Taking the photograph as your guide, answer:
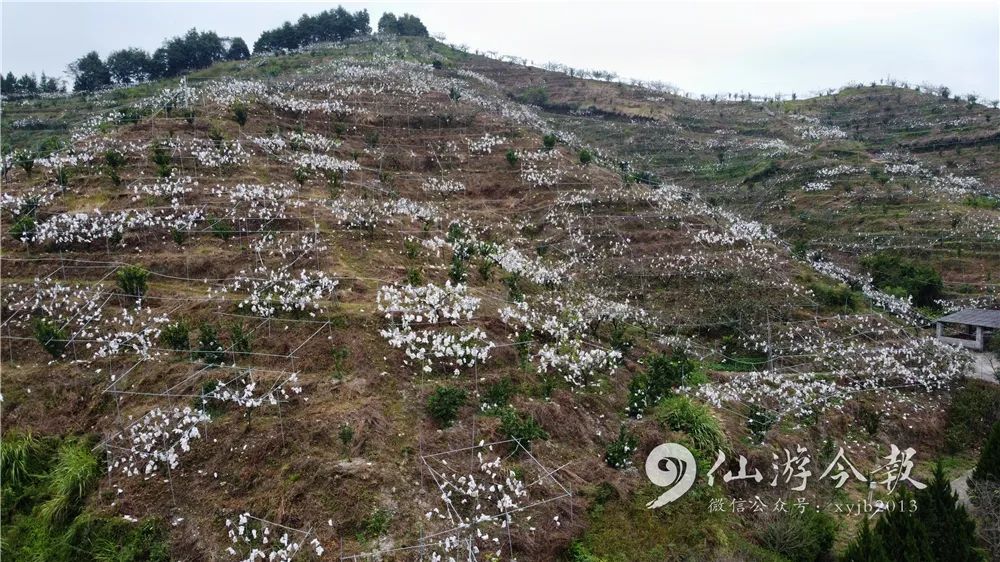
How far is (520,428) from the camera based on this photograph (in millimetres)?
11930

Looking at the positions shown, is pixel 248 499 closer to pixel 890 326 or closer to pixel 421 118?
pixel 890 326

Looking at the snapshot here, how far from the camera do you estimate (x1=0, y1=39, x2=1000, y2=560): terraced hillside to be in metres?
10.3

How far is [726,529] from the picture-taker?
1160cm

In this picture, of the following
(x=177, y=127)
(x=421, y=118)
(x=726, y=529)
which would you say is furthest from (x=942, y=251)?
(x=177, y=127)

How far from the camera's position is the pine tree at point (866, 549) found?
29.5 ft

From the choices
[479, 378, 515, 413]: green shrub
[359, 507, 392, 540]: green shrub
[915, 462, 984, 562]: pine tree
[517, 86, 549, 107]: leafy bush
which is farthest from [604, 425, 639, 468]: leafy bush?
[517, 86, 549, 107]: leafy bush

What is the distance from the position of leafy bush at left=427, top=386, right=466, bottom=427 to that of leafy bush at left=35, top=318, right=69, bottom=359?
9.46 metres

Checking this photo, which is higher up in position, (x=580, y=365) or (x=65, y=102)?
(x=65, y=102)

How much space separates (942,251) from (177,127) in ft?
137

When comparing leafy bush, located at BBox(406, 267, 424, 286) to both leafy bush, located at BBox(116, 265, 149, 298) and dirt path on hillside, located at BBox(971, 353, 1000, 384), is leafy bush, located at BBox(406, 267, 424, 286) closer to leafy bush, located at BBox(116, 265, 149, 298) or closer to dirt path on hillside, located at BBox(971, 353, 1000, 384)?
leafy bush, located at BBox(116, 265, 149, 298)

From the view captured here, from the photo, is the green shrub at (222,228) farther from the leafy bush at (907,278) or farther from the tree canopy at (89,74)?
the tree canopy at (89,74)

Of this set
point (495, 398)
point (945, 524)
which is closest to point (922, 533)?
point (945, 524)

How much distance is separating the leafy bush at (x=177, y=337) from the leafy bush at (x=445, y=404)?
6269 millimetres

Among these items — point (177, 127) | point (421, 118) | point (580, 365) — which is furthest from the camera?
point (421, 118)
